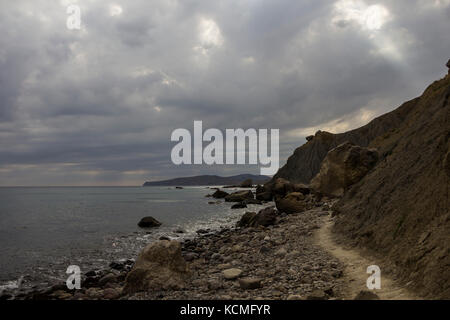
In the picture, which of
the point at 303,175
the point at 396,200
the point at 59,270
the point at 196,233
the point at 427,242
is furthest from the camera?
the point at 303,175

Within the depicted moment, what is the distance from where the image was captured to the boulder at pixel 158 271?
33.0ft

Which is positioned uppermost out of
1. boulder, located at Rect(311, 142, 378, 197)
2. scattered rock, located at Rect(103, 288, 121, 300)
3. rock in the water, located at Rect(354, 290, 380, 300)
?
boulder, located at Rect(311, 142, 378, 197)

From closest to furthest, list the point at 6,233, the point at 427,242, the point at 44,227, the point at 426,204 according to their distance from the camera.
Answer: the point at 427,242 → the point at 426,204 → the point at 6,233 → the point at 44,227

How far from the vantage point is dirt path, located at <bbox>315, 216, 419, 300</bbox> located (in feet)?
22.7

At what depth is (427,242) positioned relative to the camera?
7848 mm

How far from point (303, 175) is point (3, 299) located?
3475 inches

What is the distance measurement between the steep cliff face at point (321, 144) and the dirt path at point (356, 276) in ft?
225

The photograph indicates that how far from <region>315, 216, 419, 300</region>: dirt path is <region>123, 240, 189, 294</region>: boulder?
5.49 metres

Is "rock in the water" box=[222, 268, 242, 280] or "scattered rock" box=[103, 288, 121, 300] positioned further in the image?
"scattered rock" box=[103, 288, 121, 300]

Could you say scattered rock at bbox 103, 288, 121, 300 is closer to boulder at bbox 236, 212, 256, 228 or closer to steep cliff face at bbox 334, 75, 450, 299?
steep cliff face at bbox 334, 75, 450, 299
